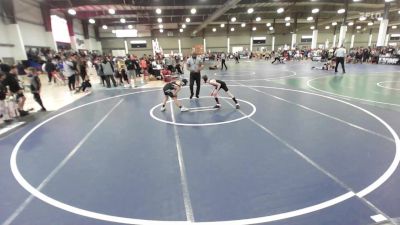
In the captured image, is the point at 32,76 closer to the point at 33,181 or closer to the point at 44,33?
the point at 33,181

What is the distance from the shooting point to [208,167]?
4523 millimetres

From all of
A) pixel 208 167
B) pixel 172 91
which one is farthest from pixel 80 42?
pixel 208 167

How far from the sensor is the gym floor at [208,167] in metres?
3.32

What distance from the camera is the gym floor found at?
3.32m

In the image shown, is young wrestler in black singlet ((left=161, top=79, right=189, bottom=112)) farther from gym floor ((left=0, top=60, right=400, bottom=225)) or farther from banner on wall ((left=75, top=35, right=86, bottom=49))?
banner on wall ((left=75, top=35, right=86, bottom=49))

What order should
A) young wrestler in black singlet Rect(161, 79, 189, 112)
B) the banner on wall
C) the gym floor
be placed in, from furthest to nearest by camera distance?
the banner on wall, young wrestler in black singlet Rect(161, 79, 189, 112), the gym floor

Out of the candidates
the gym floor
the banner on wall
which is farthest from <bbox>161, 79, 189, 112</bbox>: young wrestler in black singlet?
the banner on wall

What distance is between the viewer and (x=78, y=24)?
120 feet

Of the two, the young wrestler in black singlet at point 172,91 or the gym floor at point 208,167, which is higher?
the young wrestler in black singlet at point 172,91

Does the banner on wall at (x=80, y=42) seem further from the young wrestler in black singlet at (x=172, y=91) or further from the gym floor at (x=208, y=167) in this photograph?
the young wrestler in black singlet at (x=172, y=91)

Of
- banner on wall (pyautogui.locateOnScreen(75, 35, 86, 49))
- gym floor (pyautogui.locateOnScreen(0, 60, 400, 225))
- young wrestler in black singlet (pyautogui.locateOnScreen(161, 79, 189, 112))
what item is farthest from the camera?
banner on wall (pyautogui.locateOnScreen(75, 35, 86, 49))

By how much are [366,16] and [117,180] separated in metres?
41.1

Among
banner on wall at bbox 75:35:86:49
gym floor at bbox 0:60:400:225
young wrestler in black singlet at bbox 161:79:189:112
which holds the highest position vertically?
Result: banner on wall at bbox 75:35:86:49

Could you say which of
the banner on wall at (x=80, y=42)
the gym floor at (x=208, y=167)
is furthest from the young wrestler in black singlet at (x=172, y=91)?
the banner on wall at (x=80, y=42)
